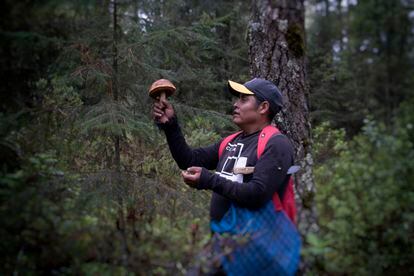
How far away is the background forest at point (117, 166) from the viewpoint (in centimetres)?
280

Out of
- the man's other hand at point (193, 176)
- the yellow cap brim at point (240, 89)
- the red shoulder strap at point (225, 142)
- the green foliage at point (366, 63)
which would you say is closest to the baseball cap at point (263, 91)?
the yellow cap brim at point (240, 89)

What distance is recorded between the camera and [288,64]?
429 centimetres

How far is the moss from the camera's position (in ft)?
13.7

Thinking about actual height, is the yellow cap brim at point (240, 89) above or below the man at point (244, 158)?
above

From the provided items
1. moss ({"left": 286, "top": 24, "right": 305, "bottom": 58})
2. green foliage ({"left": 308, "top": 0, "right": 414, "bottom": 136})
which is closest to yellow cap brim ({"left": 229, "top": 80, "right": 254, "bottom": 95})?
moss ({"left": 286, "top": 24, "right": 305, "bottom": 58})

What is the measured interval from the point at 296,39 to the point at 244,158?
1.44m

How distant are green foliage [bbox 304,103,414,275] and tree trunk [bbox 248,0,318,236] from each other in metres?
0.39

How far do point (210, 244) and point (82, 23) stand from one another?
4485 mm

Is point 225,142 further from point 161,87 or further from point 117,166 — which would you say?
point 117,166

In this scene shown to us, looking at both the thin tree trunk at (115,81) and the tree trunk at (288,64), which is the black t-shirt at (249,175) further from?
the thin tree trunk at (115,81)

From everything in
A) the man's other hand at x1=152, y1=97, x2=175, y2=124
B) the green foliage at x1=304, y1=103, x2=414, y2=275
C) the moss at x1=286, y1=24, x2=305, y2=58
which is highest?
the moss at x1=286, y1=24, x2=305, y2=58

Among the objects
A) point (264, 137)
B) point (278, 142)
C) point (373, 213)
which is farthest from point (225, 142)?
point (373, 213)

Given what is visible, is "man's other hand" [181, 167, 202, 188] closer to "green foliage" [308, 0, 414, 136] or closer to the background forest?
the background forest

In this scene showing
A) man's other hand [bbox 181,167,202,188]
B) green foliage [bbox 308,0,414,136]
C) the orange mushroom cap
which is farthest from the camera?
green foliage [bbox 308,0,414,136]
